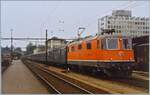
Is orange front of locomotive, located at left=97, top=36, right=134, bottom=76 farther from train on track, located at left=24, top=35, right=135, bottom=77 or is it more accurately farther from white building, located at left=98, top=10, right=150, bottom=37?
white building, located at left=98, top=10, right=150, bottom=37

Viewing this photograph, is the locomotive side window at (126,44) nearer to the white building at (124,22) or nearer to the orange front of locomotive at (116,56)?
the orange front of locomotive at (116,56)

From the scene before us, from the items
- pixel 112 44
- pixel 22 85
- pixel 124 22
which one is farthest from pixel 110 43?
pixel 124 22

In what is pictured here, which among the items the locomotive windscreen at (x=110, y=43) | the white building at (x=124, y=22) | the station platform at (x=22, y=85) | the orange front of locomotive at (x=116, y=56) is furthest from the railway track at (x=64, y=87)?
the white building at (x=124, y=22)

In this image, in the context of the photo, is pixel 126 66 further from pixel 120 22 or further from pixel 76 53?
pixel 120 22

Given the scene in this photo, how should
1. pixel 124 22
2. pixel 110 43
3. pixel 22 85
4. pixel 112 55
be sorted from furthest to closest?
pixel 124 22 < pixel 22 85 < pixel 110 43 < pixel 112 55

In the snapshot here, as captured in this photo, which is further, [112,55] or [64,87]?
[112,55]

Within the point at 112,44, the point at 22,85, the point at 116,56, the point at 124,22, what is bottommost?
the point at 22,85

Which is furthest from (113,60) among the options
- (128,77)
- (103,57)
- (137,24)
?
(137,24)

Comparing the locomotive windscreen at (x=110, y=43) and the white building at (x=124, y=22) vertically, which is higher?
the white building at (x=124, y=22)

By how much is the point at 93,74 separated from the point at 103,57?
4.27 meters

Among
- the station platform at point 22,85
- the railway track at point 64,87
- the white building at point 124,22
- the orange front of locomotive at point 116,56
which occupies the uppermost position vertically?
the white building at point 124,22

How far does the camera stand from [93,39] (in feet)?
67.2

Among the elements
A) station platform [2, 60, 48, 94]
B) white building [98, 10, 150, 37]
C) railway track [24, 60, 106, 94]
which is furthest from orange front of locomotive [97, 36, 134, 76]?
white building [98, 10, 150, 37]

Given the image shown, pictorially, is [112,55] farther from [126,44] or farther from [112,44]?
[126,44]
